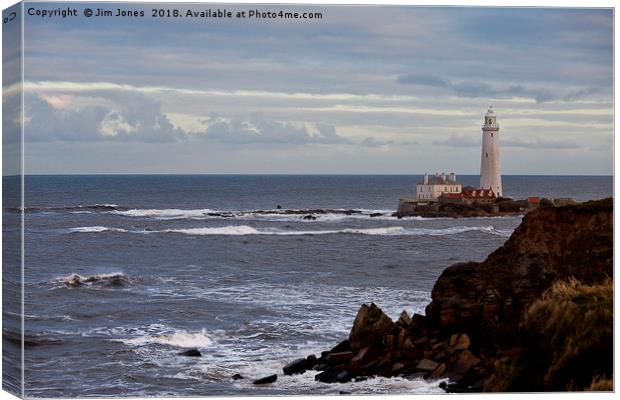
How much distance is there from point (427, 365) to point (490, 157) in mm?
3077

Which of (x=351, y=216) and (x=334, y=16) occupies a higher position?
(x=334, y=16)

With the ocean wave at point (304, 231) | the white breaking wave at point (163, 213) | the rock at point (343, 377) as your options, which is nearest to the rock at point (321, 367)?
the rock at point (343, 377)

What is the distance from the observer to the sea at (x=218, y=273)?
1647cm

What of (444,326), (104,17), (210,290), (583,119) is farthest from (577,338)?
(104,17)

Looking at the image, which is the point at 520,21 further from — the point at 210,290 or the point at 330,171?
the point at 210,290

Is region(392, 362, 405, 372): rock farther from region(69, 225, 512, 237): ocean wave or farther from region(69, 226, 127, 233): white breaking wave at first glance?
region(69, 226, 127, 233): white breaking wave

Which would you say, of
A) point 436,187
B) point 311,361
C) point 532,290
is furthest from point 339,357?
point 436,187

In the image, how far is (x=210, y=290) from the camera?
17297mm

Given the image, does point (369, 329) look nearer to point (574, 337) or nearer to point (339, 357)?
point (339, 357)

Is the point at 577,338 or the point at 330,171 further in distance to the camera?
the point at 330,171

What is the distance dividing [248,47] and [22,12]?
2795 mm

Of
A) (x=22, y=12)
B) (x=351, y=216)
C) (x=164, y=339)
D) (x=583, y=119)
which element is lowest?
(x=164, y=339)

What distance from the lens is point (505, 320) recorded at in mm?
16953

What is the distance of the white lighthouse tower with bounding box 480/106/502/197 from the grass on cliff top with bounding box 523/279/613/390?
99.0 inches
